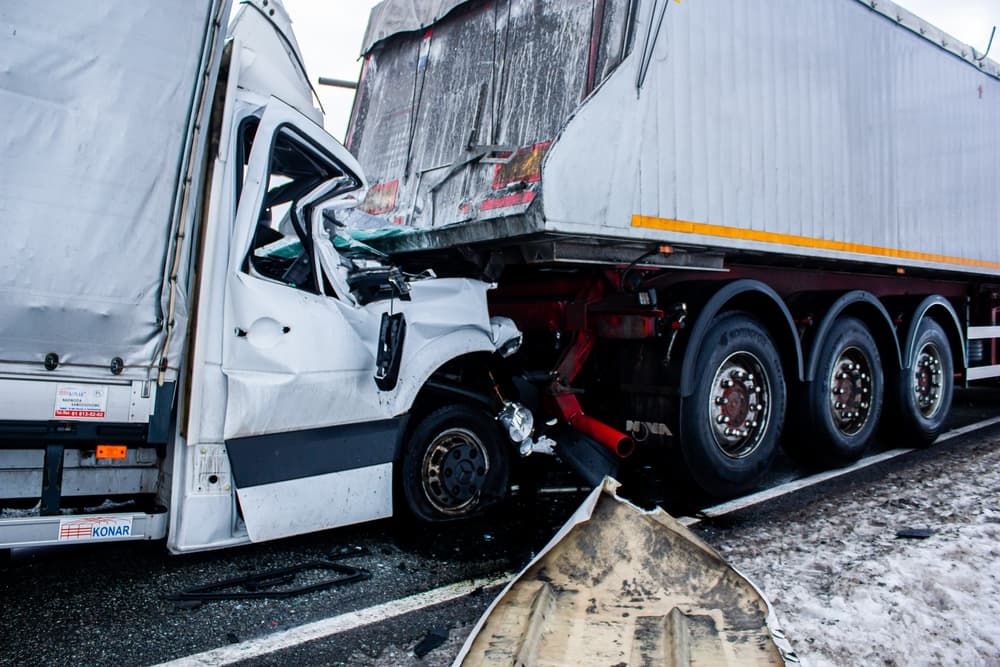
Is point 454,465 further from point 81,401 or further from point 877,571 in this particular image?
point 877,571

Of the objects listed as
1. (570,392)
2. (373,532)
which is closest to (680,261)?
(570,392)

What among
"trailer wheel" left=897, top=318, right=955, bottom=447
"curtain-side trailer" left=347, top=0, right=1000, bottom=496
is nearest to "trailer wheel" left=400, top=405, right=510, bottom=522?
"curtain-side trailer" left=347, top=0, right=1000, bottom=496

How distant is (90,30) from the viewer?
2.98m

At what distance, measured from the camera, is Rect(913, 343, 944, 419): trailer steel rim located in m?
7.44

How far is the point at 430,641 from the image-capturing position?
2992 mm

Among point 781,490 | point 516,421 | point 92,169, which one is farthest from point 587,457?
point 92,169

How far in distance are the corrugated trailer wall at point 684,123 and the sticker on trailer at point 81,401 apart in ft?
7.56

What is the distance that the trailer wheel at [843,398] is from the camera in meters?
5.98

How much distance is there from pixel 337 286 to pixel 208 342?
0.80 metres

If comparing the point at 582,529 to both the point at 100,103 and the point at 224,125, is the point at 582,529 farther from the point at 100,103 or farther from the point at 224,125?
the point at 100,103

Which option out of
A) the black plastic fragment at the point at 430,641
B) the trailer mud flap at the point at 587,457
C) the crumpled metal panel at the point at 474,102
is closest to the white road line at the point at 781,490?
the trailer mud flap at the point at 587,457

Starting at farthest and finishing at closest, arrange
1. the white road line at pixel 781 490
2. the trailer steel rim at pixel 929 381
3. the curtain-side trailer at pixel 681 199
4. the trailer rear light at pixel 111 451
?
1. the trailer steel rim at pixel 929 381
2. the white road line at pixel 781 490
3. the curtain-side trailer at pixel 681 199
4. the trailer rear light at pixel 111 451

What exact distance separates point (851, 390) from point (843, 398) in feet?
0.50

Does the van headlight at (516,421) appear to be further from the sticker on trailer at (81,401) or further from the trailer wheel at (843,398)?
the trailer wheel at (843,398)
